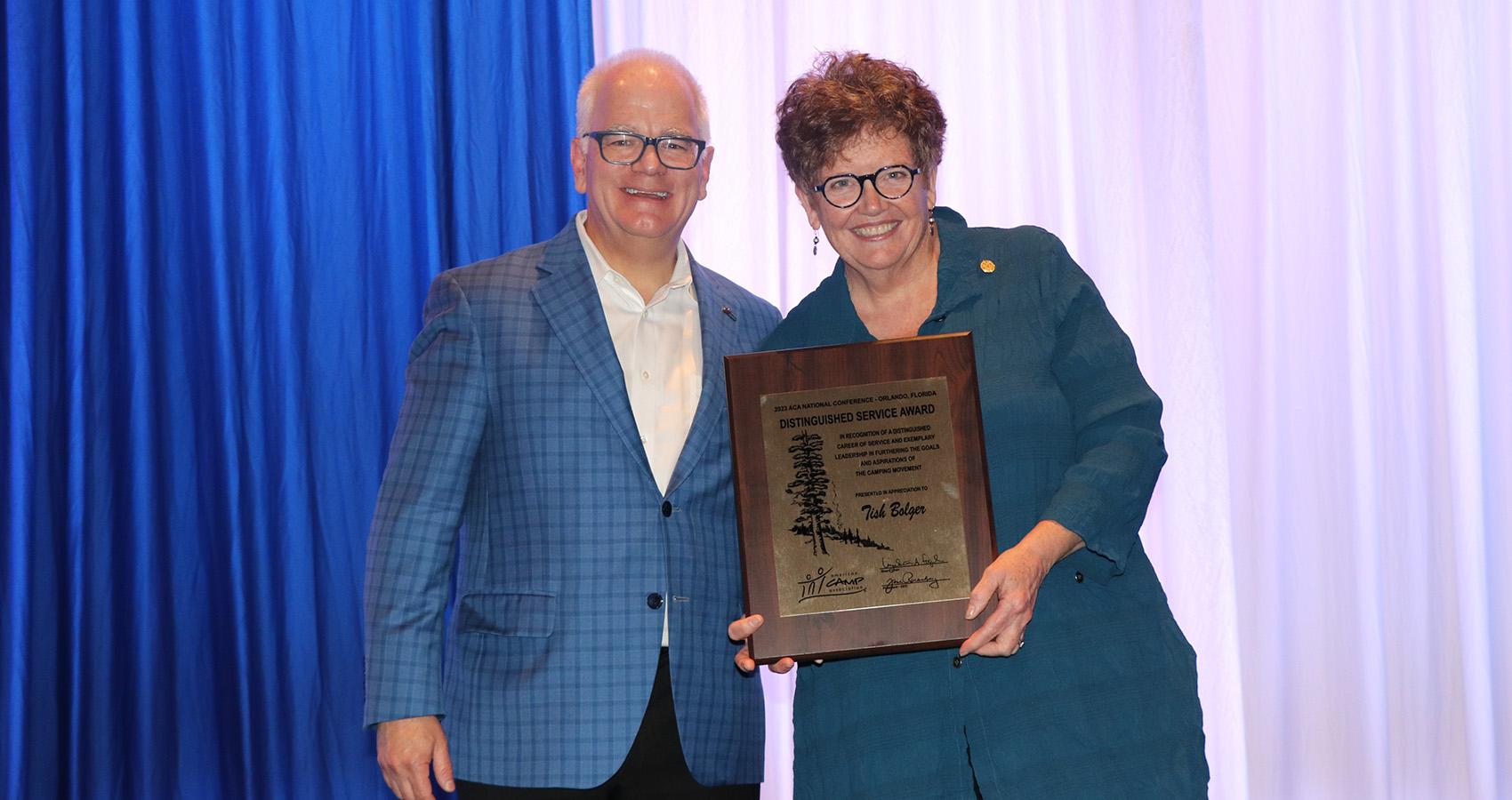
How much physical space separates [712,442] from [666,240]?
41cm

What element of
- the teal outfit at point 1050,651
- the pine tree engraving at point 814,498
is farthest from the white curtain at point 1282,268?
the pine tree engraving at point 814,498

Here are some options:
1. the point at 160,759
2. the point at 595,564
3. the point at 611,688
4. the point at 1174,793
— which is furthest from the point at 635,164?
the point at 160,759

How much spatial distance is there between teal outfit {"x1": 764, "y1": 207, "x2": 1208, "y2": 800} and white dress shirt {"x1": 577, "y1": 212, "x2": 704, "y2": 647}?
43 centimetres

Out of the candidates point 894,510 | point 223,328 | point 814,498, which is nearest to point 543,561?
point 814,498

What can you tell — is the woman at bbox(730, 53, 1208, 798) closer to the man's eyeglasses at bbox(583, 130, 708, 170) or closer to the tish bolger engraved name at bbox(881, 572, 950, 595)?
the tish bolger engraved name at bbox(881, 572, 950, 595)

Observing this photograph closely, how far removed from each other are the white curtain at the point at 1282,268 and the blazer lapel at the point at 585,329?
5.36ft

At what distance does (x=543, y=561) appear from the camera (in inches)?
78.8

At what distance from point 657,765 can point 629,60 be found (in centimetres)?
129

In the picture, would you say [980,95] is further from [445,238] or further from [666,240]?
[666,240]

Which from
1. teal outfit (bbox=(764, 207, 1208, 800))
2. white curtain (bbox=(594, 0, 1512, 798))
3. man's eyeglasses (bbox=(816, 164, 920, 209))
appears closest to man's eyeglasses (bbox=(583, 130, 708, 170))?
man's eyeglasses (bbox=(816, 164, 920, 209))

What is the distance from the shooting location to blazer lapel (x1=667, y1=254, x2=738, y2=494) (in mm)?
2064

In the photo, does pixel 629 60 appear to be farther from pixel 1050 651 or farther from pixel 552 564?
pixel 1050 651

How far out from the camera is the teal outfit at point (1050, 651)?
1.73 m

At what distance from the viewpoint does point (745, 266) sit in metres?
3.81
